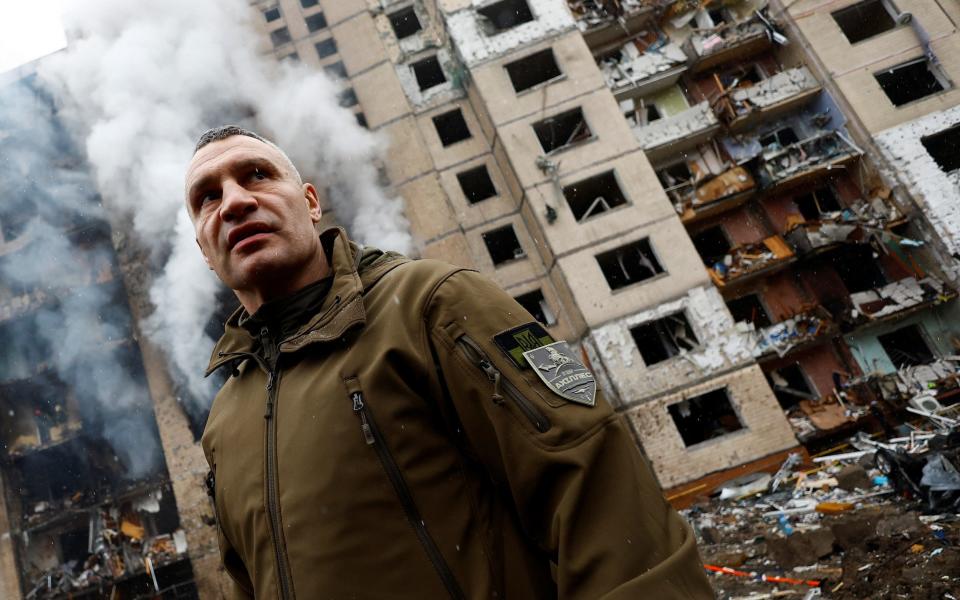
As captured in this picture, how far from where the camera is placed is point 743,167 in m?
15.4

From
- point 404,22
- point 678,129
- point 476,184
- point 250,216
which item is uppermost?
point 404,22

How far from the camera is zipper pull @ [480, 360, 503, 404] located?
1103 mm

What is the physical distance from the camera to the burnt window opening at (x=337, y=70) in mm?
19688

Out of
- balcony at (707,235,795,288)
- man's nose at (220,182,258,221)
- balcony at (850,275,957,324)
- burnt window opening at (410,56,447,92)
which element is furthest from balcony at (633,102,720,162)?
man's nose at (220,182,258,221)

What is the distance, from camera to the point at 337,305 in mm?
1401

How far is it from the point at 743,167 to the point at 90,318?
2461 centimetres

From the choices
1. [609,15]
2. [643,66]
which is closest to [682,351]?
[643,66]

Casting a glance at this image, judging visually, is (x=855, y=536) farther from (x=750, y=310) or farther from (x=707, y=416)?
(x=750, y=310)

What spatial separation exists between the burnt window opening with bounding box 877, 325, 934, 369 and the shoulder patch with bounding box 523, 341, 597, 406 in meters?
18.3

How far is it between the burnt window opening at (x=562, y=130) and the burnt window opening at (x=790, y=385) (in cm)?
959

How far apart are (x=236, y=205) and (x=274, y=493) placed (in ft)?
2.89

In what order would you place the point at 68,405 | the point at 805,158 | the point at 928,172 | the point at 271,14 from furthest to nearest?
the point at 271,14, the point at 68,405, the point at 805,158, the point at 928,172

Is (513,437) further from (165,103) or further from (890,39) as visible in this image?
(165,103)

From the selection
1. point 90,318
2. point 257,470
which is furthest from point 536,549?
point 90,318
